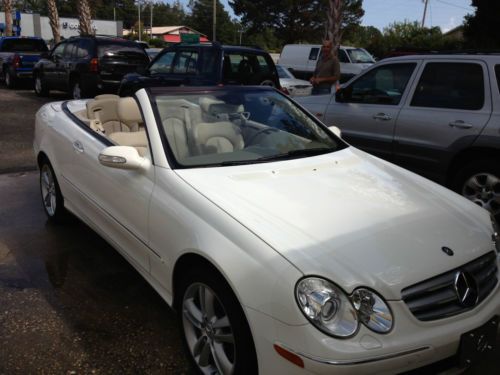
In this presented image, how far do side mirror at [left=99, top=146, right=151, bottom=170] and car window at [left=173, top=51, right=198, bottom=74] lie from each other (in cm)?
673

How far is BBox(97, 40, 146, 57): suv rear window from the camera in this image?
1242 centimetres

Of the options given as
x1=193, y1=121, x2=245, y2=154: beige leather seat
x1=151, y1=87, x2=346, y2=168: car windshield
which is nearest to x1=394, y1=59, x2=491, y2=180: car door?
x1=151, y1=87, x2=346, y2=168: car windshield

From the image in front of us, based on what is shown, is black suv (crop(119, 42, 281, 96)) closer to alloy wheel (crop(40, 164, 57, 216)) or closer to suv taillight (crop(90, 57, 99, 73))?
suv taillight (crop(90, 57, 99, 73))

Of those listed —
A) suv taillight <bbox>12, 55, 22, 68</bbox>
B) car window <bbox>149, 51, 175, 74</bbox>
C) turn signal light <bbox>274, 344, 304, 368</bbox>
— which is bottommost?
turn signal light <bbox>274, 344, 304, 368</bbox>

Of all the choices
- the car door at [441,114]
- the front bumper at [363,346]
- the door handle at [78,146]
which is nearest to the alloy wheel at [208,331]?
the front bumper at [363,346]

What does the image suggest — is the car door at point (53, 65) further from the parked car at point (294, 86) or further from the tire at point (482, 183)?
the tire at point (482, 183)

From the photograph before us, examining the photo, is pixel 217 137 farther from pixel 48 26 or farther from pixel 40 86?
pixel 48 26

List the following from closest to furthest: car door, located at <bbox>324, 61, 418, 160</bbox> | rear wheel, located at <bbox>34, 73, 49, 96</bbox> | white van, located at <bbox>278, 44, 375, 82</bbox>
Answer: car door, located at <bbox>324, 61, 418, 160</bbox>
rear wheel, located at <bbox>34, 73, 49, 96</bbox>
white van, located at <bbox>278, 44, 375, 82</bbox>

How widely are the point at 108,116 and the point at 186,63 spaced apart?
5.26 m

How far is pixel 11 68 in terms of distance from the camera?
1630cm

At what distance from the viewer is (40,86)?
14703mm

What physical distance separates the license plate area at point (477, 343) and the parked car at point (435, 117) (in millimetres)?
2839

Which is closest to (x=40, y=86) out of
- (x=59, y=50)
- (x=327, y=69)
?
(x=59, y=50)

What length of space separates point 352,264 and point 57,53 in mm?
13552
